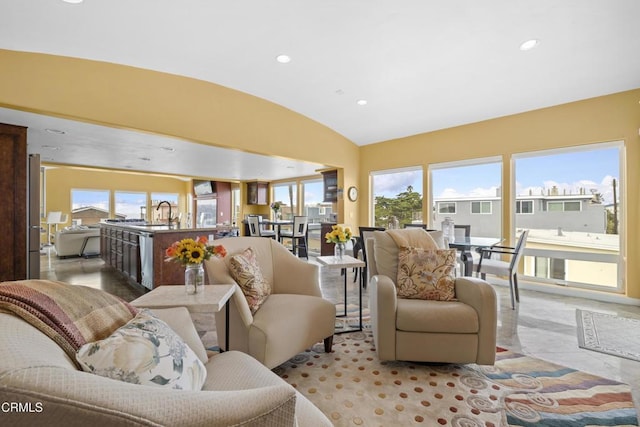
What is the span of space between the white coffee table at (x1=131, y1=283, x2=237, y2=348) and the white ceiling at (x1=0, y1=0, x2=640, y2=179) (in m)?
2.39

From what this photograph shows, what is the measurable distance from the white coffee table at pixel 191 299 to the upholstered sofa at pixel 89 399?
2.70 feet

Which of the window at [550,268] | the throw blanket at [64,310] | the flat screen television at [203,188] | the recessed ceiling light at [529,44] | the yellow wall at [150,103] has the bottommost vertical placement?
the window at [550,268]

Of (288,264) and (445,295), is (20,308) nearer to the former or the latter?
(288,264)

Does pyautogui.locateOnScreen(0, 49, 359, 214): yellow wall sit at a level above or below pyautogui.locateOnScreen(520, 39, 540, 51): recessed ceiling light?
below

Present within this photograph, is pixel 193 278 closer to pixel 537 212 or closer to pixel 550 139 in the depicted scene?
pixel 537 212

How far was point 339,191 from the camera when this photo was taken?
21.5ft

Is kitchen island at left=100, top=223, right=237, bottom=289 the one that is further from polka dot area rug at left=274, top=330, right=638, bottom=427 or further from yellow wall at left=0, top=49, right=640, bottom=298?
polka dot area rug at left=274, top=330, right=638, bottom=427

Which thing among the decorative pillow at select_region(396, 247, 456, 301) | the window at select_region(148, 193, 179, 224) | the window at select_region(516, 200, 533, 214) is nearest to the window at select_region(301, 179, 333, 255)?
the window at select_region(516, 200, 533, 214)

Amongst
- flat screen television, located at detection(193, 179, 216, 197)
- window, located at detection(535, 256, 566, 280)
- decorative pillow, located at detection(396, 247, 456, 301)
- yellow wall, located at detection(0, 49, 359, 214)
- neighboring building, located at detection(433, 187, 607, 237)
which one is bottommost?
window, located at detection(535, 256, 566, 280)

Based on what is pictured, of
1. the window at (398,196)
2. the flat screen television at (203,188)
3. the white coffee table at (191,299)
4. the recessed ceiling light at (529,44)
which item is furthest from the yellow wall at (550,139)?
the flat screen television at (203,188)

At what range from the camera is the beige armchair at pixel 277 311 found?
185 cm

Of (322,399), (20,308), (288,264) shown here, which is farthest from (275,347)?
(20,308)

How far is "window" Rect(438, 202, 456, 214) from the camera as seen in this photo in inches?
214

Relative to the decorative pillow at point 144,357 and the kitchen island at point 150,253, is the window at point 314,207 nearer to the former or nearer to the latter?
the kitchen island at point 150,253
